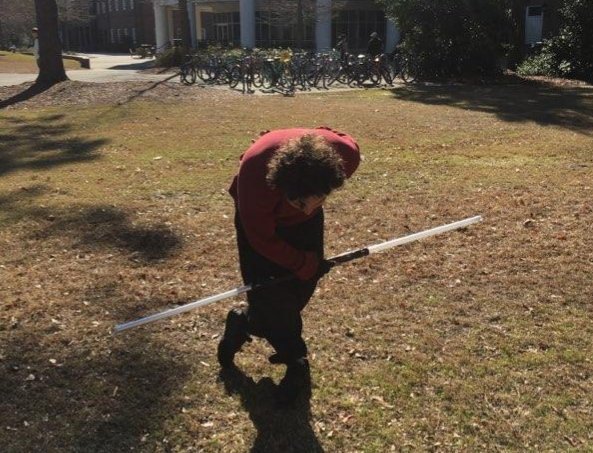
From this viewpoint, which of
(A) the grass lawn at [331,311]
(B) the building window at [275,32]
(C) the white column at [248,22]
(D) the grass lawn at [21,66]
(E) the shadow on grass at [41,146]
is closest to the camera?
(A) the grass lawn at [331,311]

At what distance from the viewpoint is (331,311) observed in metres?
4.36

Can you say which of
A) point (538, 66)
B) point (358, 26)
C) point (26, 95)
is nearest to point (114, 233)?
point (26, 95)

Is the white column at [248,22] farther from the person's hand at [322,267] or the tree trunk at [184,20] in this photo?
the person's hand at [322,267]

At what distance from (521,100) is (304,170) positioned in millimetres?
14042

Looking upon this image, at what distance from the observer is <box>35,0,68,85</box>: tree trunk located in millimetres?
18672

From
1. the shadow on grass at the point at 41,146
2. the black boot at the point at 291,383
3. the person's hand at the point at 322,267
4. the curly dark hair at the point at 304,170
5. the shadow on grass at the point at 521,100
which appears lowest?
the black boot at the point at 291,383

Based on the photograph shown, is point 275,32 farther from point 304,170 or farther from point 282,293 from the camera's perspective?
point 304,170

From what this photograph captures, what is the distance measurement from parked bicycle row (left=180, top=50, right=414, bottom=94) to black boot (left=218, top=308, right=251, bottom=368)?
15.1 meters

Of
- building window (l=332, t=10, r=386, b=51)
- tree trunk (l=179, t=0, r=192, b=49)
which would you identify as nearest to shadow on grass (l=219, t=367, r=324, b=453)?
tree trunk (l=179, t=0, r=192, b=49)

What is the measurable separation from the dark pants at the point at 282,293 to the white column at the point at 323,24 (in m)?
37.8

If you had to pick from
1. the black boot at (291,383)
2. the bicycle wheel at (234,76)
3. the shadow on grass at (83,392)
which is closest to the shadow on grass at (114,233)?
the shadow on grass at (83,392)

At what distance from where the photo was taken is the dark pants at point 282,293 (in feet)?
10.1

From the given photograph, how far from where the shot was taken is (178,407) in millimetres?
3309

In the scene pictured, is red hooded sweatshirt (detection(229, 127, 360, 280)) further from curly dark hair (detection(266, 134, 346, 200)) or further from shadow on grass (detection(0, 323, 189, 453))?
shadow on grass (detection(0, 323, 189, 453))
